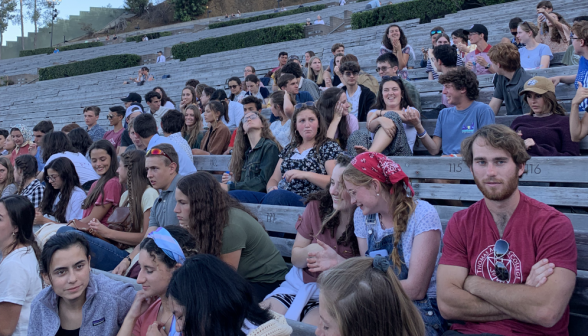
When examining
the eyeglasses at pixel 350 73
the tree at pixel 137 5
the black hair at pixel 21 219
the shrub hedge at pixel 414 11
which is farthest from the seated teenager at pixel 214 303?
the tree at pixel 137 5

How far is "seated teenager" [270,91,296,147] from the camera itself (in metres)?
5.94

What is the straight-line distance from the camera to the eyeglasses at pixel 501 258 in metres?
2.37

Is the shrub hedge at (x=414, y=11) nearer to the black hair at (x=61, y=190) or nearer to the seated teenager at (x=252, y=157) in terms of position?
the seated teenager at (x=252, y=157)

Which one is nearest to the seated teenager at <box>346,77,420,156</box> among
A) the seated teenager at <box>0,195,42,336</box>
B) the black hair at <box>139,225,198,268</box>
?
the black hair at <box>139,225,198,268</box>

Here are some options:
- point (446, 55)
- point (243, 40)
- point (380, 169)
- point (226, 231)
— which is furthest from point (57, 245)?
point (243, 40)

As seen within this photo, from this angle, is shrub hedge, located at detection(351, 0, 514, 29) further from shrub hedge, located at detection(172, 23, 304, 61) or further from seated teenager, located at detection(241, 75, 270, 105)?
seated teenager, located at detection(241, 75, 270, 105)

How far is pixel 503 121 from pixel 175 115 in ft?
12.6

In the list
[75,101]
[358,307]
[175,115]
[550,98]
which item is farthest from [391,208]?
[75,101]

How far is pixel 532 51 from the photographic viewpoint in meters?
6.57

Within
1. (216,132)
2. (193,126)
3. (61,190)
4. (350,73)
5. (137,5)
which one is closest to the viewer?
(61,190)

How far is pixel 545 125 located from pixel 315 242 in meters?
2.16

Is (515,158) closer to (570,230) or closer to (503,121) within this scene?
(570,230)

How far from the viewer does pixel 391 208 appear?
2846 millimetres

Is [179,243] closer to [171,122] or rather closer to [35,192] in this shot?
[35,192]
